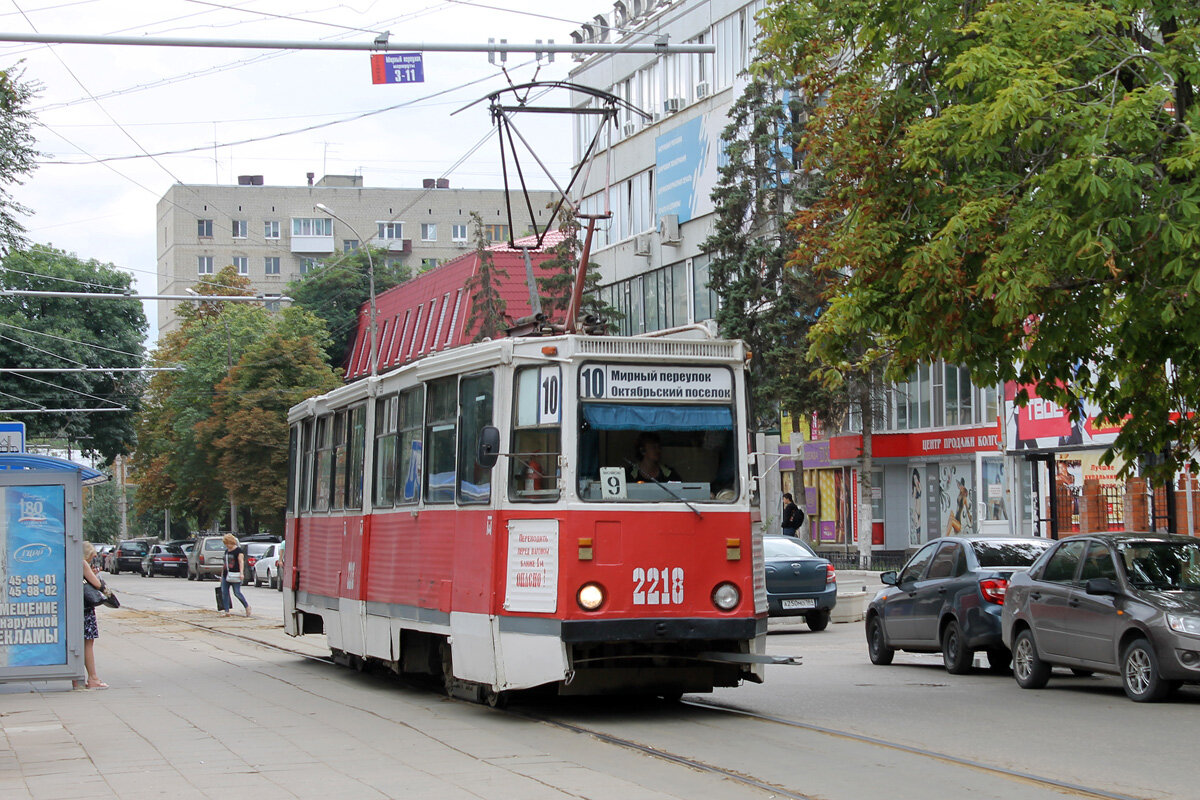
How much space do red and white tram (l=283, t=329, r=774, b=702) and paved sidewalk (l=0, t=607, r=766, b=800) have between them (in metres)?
0.80

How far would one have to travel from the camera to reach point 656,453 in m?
12.8

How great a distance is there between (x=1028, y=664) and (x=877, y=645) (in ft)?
11.7

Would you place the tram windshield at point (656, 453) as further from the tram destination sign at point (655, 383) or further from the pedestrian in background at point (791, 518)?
the pedestrian in background at point (791, 518)

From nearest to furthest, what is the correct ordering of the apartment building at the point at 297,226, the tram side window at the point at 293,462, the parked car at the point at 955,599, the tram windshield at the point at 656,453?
the tram windshield at the point at 656,453 < the parked car at the point at 955,599 < the tram side window at the point at 293,462 < the apartment building at the point at 297,226

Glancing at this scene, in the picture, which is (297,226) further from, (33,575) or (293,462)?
(33,575)

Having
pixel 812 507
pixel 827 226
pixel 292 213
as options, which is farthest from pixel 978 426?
pixel 292 213

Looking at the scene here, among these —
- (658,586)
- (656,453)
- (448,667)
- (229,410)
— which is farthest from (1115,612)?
(229,410)

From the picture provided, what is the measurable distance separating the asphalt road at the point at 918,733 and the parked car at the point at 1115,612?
0.32 m

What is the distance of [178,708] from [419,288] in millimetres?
63265

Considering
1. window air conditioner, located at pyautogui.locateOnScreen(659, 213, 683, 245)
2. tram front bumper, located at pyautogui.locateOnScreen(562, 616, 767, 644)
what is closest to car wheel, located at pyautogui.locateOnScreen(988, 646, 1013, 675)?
tram front bumper, located at pyautogui.locateOnScreen(562, 616, 767, 644)

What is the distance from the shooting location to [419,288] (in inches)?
3029

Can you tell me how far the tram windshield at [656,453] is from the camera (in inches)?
493

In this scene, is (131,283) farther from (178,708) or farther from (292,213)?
(178,708)

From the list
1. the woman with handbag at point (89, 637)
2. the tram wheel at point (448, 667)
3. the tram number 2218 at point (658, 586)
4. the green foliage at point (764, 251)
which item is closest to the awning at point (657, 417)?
the tram number 2218 at point (658, 586)
